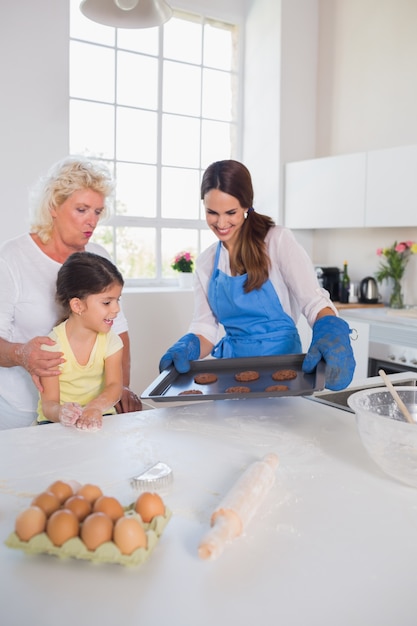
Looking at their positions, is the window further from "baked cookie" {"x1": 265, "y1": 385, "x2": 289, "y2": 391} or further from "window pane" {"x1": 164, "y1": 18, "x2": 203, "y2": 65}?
"baked cookie" {"x1": 265, "y1": 385, "x2": 289, "y2": 391}

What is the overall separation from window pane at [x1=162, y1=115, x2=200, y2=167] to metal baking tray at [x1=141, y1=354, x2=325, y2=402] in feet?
8.83

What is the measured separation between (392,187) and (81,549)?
3.09 meters

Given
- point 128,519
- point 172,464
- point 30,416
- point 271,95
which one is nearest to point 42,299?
point 30,416

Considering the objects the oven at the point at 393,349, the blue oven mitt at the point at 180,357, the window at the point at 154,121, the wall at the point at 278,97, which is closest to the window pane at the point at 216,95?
the window at the point at 154,121

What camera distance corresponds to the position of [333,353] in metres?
1.55

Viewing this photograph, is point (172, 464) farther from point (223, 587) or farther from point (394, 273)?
point (394, 273)

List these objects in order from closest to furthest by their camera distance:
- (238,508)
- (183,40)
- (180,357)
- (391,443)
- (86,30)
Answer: (238,508) < (391,443) < (180,357) < (86,30) < (183,40)

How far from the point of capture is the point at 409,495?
1013mm

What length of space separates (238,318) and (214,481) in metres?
1.10

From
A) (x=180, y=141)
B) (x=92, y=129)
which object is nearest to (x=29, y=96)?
(x=92, y=129)

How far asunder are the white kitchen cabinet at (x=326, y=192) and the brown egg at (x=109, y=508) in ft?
10.3

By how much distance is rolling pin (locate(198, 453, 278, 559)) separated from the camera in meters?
0.78

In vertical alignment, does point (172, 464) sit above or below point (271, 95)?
below

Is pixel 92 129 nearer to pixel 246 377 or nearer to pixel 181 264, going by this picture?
pixel 181 264
